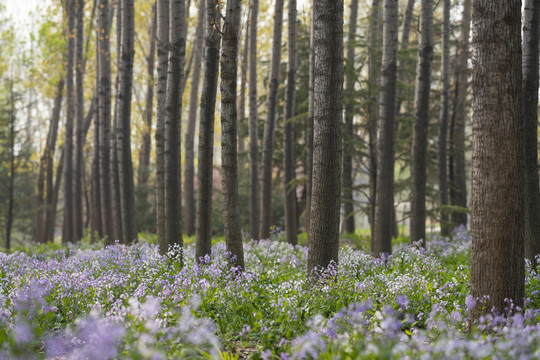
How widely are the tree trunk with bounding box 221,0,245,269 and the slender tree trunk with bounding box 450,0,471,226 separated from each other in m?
10.9

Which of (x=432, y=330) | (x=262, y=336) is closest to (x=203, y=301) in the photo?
(x=262, y=336)

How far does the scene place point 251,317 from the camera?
5.45 metres

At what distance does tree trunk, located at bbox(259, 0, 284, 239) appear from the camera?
544 inches

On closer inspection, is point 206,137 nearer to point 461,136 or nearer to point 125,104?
point 125,104

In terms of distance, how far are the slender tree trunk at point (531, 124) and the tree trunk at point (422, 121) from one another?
2.87 m

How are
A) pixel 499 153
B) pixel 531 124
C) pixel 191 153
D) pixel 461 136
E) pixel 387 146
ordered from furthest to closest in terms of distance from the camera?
pixel 461 136
pixel 191 153
pixel 387 146
pixel 531 124
pixel 499 153

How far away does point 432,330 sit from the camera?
4.34m

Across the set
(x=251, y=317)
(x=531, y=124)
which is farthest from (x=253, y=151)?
(x=251, y=317)

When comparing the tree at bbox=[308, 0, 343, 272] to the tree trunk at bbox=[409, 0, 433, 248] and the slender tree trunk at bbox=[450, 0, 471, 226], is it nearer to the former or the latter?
the tree trunk at bbox=[409, 0, 433, 248]

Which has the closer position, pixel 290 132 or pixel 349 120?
pixel 290 132

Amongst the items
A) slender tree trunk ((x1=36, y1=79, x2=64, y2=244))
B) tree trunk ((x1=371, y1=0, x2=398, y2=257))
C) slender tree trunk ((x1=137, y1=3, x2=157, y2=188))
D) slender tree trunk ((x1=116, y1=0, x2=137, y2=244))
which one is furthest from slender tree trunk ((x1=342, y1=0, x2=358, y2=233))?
slender tree trunk ((x1=36, y1=79, x2=64, y2=244))

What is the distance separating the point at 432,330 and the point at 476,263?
41.2 inches

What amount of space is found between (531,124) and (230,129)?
4.60 metres

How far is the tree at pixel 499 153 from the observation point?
15.8 ft
